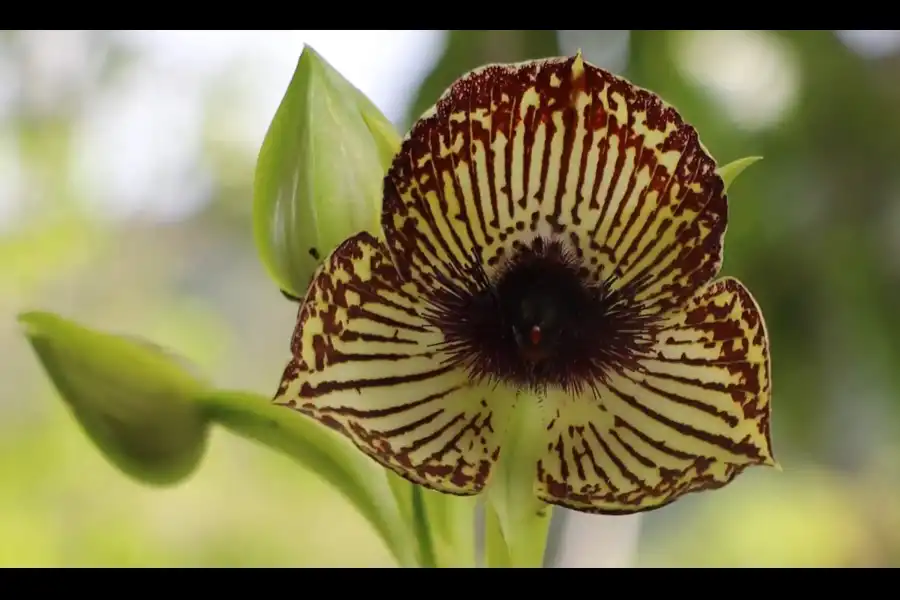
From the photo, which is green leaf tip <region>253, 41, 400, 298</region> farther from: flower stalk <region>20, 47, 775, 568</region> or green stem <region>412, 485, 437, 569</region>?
green stem <region>412, 485, 437, 569</region>

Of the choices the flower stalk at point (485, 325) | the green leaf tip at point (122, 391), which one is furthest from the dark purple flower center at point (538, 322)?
the green leaf tip at point (122, 391)

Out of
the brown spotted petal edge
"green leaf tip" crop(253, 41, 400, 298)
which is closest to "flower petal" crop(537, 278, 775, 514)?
the brown spotted petal edge

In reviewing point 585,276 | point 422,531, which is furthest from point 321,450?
point 585,276

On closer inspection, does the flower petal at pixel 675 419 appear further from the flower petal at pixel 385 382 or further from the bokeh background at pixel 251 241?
the bokeh background at pixel 251 241

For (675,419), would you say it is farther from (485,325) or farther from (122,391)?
(122,391)

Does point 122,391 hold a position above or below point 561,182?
below

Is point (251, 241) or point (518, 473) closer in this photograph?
point (518, 473)
